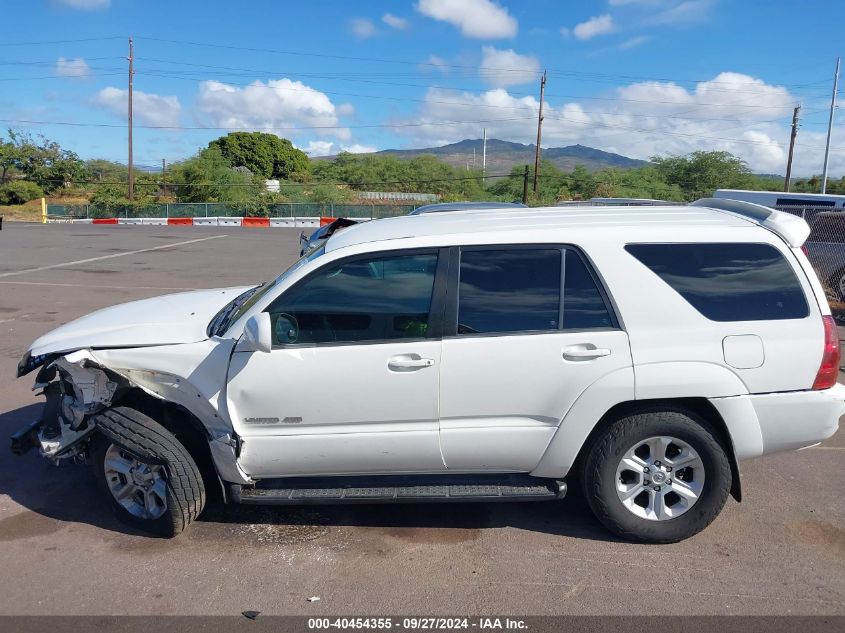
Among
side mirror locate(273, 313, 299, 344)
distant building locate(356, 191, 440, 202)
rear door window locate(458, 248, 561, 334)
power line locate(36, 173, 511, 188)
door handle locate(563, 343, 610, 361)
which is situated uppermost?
power line locate(36, 173, 511, 188)

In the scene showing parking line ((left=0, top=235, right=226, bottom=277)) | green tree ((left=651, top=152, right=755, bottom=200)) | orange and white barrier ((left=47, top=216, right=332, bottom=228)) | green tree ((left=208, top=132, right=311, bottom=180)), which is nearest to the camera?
parking line ((left=0, top=235, right=226, bottom=277))

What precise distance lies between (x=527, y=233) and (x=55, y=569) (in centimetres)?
315

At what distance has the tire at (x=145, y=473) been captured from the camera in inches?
153

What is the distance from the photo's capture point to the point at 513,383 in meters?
3.72

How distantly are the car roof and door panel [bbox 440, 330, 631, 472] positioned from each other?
25.6 inches

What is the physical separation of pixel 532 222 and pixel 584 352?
0.88m

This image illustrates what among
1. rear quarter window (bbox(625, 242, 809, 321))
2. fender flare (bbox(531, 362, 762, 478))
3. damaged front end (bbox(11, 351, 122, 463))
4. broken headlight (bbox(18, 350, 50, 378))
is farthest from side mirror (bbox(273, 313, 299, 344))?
rear quarter window (bbox(625, 242, 809, 321))

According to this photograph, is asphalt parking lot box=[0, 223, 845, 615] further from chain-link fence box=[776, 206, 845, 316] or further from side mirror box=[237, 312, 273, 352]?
chain-link fence box=[776, 206, 845, 316]

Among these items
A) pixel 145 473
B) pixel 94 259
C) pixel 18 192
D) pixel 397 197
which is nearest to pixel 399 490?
pixel 145 473

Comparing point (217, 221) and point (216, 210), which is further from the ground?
point (216, 210)

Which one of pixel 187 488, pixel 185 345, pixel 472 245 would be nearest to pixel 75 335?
pixel 185 345

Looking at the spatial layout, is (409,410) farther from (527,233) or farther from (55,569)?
(55,569)

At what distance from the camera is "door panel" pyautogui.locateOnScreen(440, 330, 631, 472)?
3.71m

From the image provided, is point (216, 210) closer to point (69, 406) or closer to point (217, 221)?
point (217, 221)
